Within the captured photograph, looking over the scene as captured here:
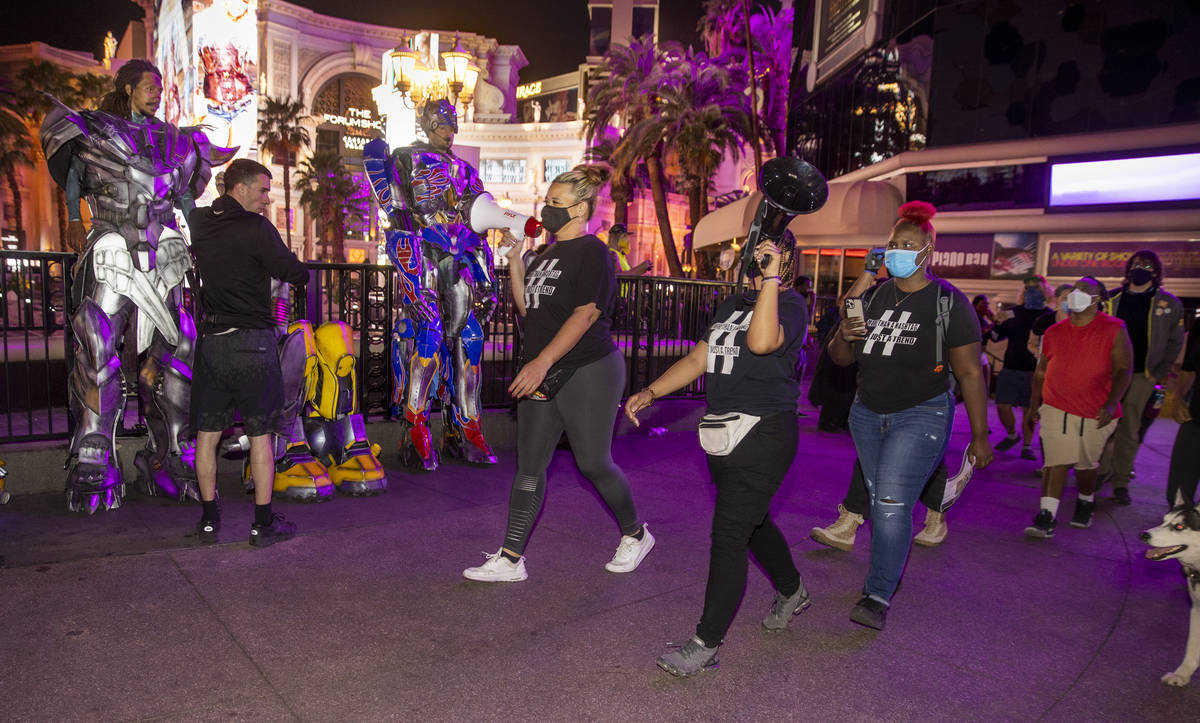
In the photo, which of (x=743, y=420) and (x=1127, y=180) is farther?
(x=1127, y=180)

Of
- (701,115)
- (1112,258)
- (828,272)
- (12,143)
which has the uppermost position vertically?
(12,143)

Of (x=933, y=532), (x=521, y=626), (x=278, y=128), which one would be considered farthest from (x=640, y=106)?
(x=278, y=128)

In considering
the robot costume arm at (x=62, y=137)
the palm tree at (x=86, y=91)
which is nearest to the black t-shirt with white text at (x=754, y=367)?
the robot costume arm at (x=62, y=137)

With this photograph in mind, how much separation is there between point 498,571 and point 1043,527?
146 inches

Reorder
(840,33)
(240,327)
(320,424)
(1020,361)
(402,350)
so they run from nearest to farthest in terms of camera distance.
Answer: (240,327) → (320,424) → (402,350) → (1020,361) → (840,33)

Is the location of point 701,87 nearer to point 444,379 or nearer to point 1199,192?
point 1199,192

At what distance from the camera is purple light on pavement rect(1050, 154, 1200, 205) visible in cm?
1538

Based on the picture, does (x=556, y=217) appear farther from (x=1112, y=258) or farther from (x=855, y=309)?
(x=1112, y=258)

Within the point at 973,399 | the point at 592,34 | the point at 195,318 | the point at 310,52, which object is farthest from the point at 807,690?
the point at 592,34

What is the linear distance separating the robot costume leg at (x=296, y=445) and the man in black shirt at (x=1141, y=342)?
619 centimetres

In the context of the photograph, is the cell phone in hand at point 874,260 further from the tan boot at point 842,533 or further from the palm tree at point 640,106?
the palm tree at point 640,106

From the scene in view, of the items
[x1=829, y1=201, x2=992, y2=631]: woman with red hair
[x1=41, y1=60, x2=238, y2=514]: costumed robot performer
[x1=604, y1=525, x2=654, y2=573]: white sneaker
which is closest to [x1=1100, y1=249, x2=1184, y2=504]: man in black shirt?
[x1=829, y1=201, x2=992, y2=631]: woman with red hair

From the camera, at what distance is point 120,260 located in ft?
16.6

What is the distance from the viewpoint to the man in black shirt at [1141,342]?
21.2ft
